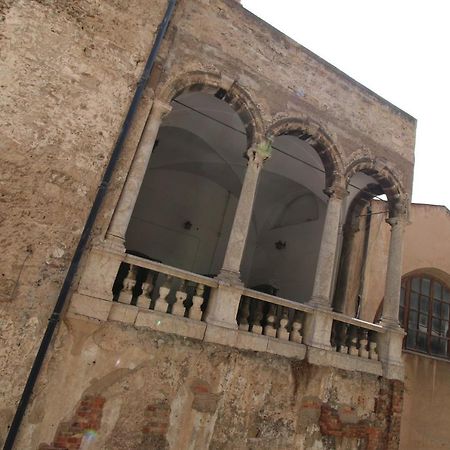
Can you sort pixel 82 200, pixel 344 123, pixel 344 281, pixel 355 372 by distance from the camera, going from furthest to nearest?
pixel 344 281 → pixel 344 123 → pixel 355 372 → pixel 82 200

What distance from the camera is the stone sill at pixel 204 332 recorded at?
414cm

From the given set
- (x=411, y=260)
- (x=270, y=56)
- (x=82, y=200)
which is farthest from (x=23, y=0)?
(x=411, y=260)

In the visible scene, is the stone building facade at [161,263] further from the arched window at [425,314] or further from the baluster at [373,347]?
the arched window at [425,314]

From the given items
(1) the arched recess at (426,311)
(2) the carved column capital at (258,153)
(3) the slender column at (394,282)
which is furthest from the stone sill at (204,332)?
(1) the arched recess at (426,311)

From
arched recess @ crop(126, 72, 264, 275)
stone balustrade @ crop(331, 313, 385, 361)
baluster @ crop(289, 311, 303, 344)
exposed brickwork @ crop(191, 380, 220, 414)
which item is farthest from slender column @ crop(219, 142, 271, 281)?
arched recess @ crop(126, 72, 264, 275)

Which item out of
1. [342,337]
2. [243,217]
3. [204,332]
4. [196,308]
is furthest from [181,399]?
[342,337]

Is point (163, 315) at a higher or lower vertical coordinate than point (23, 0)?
lower

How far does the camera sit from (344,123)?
6844 mm

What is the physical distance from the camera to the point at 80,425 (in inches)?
154

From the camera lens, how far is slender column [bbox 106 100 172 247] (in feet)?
14.9

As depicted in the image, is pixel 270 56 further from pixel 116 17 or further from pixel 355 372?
pixel 355 372

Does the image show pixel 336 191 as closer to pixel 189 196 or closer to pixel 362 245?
pixel 362 245

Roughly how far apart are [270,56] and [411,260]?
676cm

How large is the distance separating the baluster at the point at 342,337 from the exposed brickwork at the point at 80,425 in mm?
3613
